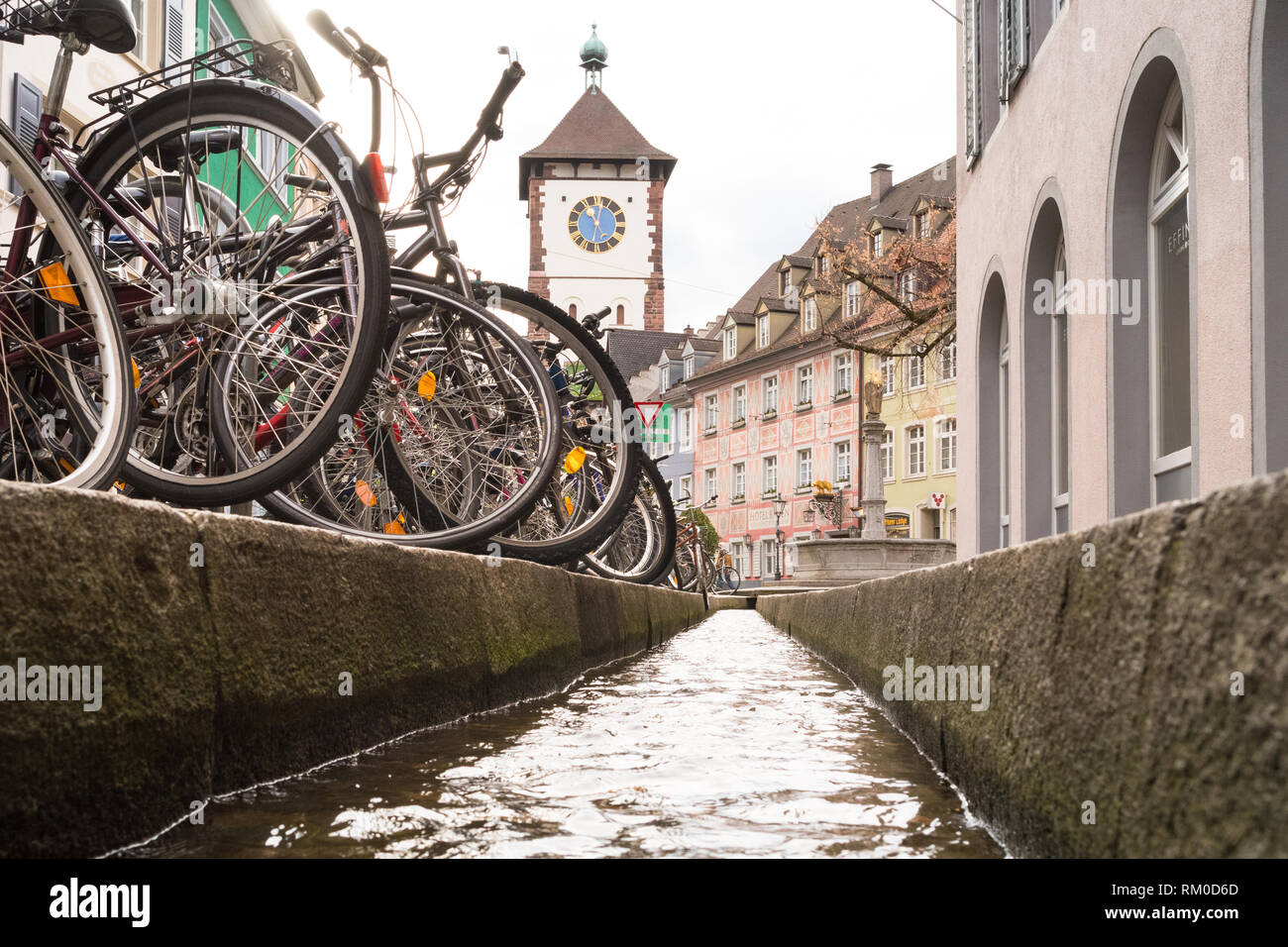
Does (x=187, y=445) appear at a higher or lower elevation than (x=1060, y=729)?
higher

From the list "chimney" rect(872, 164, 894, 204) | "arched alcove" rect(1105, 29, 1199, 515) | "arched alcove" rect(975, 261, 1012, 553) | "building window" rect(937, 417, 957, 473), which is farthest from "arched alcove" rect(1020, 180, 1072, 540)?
"chimney" rect(872, 164, 894, 204)

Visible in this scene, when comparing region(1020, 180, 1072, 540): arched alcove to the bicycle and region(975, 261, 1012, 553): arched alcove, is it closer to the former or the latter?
region(975, 261, 1012, 553): arched alcove

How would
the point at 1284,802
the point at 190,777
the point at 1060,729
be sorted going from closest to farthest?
the point at 1284,802
the point at 1060,729
the point at 190,777

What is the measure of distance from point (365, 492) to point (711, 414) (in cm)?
4905

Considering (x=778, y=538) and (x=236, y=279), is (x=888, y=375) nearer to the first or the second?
(x=778, y=538)

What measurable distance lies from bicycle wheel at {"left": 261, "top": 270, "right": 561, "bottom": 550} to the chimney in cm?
4345

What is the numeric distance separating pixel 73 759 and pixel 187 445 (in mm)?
2022

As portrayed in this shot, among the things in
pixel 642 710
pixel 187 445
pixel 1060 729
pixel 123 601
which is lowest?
pixel 642 710
